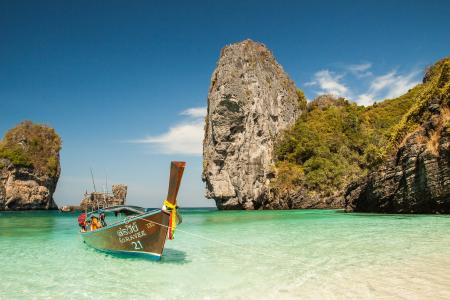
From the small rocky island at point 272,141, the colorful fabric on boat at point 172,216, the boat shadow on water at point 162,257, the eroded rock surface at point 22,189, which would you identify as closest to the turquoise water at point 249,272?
the boat shadow on water at point 162,257

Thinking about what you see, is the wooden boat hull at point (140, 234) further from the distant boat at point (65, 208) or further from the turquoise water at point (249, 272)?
the distant boat at point (65, 208)

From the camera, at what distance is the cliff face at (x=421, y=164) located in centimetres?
2098

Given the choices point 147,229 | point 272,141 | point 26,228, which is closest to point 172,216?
point 147,229

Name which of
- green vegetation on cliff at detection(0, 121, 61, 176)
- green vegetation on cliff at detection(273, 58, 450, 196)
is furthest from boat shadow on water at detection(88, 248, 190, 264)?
green vegetation on cliff at detection(0, 121, 61, 176)

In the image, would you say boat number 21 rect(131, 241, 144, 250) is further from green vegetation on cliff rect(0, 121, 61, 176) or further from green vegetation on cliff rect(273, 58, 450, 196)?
green vegetation on cliff rect(0, 121, 61, 176)

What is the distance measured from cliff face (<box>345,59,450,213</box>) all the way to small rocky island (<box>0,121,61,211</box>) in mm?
70595

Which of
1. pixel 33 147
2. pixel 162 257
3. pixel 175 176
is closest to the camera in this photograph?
pixel 175 176

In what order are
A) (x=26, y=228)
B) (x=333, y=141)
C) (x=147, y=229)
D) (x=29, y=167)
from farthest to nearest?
1. (x=29, y=167)
2. (x=333, y=141)
3. (x=26, y=228)
4. (x=147, y=229)

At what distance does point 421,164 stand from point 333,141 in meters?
31.2

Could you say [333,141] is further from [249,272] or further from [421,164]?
[249,272]

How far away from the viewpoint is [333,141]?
173 ft

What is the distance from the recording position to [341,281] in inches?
257

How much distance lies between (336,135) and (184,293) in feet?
175

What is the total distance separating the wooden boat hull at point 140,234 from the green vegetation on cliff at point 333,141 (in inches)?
1050
